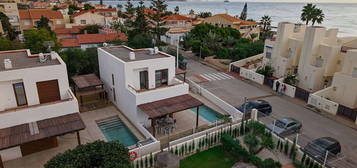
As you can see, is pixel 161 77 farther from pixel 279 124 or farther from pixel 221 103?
pixel 279 124

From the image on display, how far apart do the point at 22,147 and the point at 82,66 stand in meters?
14.1

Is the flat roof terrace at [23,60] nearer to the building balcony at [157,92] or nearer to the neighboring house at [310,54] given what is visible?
the building balcony at [157,92]

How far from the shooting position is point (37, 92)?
16812 millimetres

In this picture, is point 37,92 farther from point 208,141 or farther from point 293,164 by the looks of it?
point 293,164

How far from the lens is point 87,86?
71.8ft

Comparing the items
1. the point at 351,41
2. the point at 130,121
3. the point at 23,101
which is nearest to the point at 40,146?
the point at 23,101

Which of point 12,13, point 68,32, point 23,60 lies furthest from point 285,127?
point 12,13

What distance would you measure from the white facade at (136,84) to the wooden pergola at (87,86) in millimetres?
1335

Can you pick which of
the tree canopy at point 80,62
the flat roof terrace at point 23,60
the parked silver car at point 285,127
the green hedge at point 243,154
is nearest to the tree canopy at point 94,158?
the green hedge at point 243,154

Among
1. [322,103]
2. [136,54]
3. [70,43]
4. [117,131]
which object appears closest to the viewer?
[117,131]

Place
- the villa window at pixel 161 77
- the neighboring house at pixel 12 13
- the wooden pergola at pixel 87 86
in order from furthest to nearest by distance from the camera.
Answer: the neighboring house at pixel 12 13 → the wooden pergola at pixel 87 86 → the villa window at pixel 161 77

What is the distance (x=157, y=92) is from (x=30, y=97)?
9.03 metres

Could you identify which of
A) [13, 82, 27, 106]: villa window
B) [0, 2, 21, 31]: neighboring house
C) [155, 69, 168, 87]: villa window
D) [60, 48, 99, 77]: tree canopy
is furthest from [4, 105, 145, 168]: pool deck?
[0, 2, 21, 31]: neighboring house

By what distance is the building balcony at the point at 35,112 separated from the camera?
1456cm
